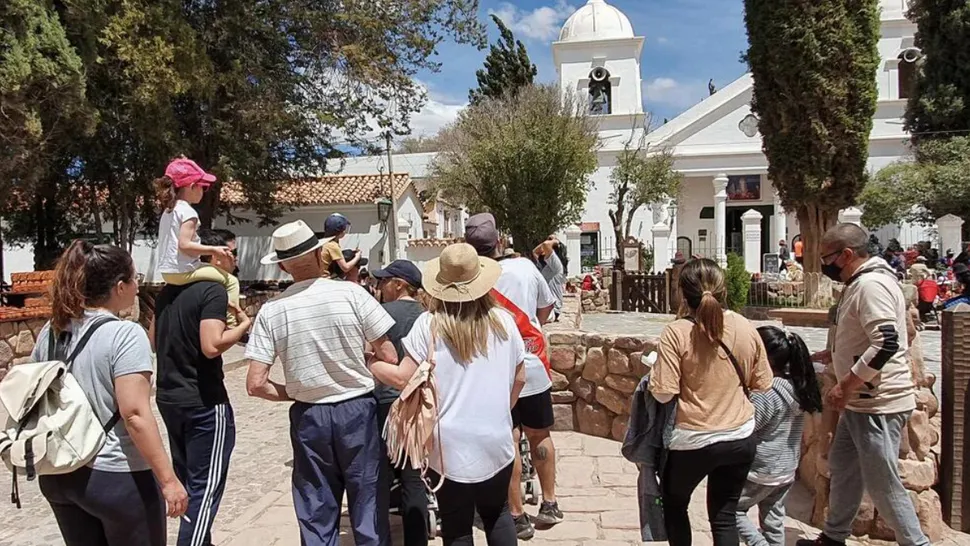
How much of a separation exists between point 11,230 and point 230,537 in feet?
56.0

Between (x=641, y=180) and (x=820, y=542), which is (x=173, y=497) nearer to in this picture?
(x=820, y=542)

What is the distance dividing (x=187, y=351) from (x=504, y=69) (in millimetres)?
35827

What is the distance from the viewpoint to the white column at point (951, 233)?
833 inches

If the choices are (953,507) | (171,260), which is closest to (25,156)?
(171,260)

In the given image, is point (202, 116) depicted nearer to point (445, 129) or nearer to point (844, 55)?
point (844, 55)

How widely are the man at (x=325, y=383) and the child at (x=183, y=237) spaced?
559 mm

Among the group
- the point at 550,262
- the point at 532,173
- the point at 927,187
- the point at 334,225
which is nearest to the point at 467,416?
the point at 334,225

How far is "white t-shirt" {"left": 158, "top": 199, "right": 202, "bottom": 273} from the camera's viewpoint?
10.7 feet

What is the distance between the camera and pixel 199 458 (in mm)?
3102

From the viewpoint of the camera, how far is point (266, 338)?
9.25ft

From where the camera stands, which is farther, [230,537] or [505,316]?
[230,537]

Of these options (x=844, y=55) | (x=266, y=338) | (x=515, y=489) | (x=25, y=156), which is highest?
(x=844, y=55)

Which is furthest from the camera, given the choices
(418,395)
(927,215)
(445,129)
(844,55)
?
(445,129)

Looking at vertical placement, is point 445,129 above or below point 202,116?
above
